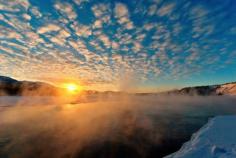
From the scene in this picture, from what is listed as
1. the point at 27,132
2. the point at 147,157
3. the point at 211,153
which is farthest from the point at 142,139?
the point at 27,132

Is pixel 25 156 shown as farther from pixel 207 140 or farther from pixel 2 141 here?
pixel 207 140


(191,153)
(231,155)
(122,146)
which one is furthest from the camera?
(122,146)

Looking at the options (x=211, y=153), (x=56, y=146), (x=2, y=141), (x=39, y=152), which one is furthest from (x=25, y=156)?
(x=211, y=153)

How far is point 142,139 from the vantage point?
12562 mm

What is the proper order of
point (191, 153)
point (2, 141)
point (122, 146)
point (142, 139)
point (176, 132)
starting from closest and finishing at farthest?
1. point (191, 153)
2. point (122, 146)
3. point (2, 141)
4. point (142, 139)
5. point (176, 132)

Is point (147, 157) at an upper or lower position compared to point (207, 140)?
lower

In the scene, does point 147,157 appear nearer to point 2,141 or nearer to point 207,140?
point 207,140

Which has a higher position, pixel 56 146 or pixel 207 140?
pixel 207 140

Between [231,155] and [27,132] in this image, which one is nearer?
[231,155]

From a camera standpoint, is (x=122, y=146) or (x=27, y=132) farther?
(x=27, y=132)

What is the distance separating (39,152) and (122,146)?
505cm

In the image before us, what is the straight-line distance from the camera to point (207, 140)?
9.78m

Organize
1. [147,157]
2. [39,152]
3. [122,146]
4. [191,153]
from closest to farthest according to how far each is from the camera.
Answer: [191,153] → [147,157] → [39,152] → [122,146]

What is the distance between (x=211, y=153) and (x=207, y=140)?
240 cm
